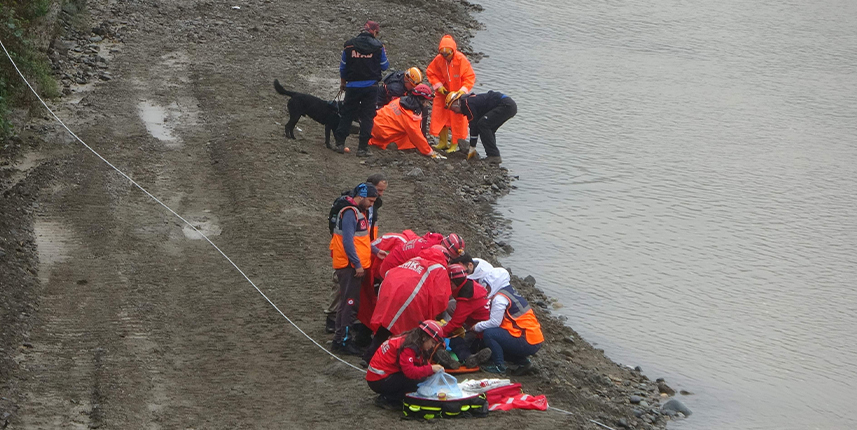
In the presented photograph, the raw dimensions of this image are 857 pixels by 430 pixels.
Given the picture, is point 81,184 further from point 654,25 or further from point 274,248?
point 654,25

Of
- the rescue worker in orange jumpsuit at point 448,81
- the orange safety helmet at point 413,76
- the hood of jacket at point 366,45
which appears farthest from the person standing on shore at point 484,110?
the hood of jacket at point 366,45

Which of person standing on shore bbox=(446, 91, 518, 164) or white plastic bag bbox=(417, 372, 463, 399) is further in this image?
person standing on shore bbox=(446, 91, 518, 164)

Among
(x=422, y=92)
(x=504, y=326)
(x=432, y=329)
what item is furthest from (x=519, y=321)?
(x=422, y=92)

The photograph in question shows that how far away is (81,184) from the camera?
11.1 metres

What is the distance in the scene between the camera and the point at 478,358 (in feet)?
26.8

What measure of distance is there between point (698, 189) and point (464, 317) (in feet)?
26.4

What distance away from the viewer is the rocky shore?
743 centimetres

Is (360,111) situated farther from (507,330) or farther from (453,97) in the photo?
(507,330)

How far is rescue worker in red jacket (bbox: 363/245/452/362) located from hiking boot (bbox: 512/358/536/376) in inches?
43.3

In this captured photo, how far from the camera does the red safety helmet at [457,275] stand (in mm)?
8023

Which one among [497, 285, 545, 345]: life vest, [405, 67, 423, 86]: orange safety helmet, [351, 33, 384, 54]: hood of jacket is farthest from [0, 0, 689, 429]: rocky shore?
[351, 33, 384, 54]: hood of jacket

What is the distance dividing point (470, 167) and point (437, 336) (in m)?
7.85

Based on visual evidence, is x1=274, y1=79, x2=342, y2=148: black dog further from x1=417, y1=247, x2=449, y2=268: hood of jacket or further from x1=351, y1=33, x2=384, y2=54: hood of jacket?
x1=417, y1=247, x2=449, y2=268: hood of jacket

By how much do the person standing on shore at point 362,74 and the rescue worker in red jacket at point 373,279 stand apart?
4.87m
